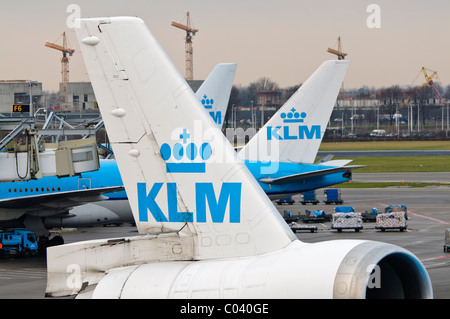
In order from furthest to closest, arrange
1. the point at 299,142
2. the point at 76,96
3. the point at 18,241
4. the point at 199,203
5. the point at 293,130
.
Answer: the point at 76,96 → the point at 299,142 → the point at 293,130 → the point at 18,241 → the point at 199,203

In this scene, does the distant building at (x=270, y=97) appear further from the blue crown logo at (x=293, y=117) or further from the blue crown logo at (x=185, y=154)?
the blue crown logo at (x=185, y=154)

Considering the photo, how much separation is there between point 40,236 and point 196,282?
30335 mm

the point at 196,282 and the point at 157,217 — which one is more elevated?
the point at 157,217

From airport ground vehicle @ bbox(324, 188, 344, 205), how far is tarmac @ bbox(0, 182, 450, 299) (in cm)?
61

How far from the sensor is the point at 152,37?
11.0 m

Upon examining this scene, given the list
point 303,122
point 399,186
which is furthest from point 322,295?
point 399,186

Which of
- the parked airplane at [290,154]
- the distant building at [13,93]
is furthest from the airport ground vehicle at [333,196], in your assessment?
the distant building at [13,93]

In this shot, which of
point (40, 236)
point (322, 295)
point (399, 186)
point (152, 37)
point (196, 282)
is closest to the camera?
point (322, 295)

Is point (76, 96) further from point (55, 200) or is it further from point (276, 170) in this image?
point (55, 200)

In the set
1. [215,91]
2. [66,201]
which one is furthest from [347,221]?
[66,201]

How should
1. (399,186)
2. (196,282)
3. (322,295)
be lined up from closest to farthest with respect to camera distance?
(322,295) → (196,282) → (399,186)

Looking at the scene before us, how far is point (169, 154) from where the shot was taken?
36.1ft

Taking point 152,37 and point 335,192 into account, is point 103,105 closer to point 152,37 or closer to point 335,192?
point 152,37

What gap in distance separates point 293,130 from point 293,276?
102 feet
